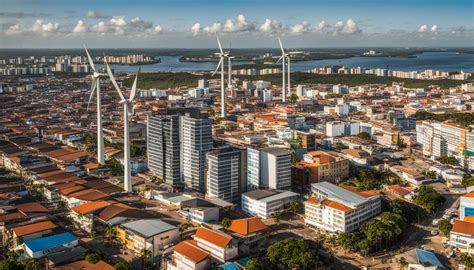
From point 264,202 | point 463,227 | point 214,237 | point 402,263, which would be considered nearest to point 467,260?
point 402,263

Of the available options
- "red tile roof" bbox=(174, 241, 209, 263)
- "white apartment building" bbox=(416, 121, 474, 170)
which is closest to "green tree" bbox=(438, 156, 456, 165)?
"white apartment building" bbox=(416, 121, 474, 170)

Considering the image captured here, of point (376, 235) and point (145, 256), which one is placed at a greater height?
point (376, 235)

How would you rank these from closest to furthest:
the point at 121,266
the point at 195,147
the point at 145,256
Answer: the point at 121,266 → the point at 145,256 → the point at 195,147

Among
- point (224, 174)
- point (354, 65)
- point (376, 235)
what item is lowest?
point (376, 235)

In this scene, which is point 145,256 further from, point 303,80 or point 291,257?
point 303,80

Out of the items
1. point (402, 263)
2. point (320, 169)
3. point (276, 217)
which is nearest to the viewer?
point (402, 263)

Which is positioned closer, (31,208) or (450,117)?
(31,208)
